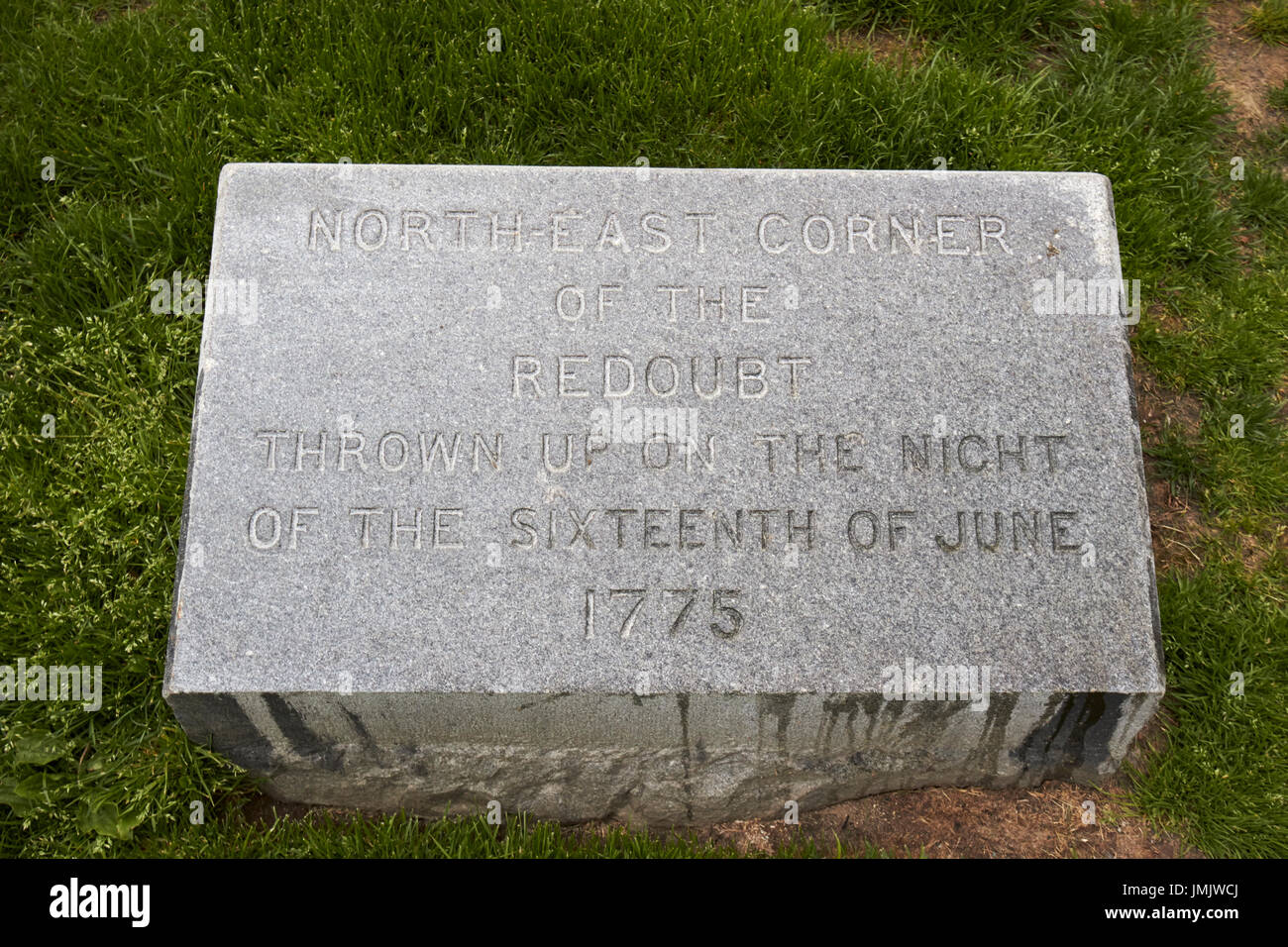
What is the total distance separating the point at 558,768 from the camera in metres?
2.81

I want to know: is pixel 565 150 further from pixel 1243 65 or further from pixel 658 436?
pixel 1243 65

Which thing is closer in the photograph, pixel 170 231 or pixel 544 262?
pixel 544 262

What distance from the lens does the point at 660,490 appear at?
2707mm

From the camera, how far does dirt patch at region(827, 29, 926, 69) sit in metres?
3.97

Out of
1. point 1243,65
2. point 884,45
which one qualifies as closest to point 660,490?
point 884,45

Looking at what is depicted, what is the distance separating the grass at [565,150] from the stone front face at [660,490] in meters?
0.66

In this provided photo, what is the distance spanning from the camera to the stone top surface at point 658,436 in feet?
8.52

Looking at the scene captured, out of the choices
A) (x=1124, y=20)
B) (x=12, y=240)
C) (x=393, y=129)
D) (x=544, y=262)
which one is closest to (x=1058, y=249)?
(x=544, y=262)

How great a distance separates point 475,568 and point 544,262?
2.99ft

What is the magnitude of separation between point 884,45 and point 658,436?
2254mm

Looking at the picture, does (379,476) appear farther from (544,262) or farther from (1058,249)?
(1058,249)
